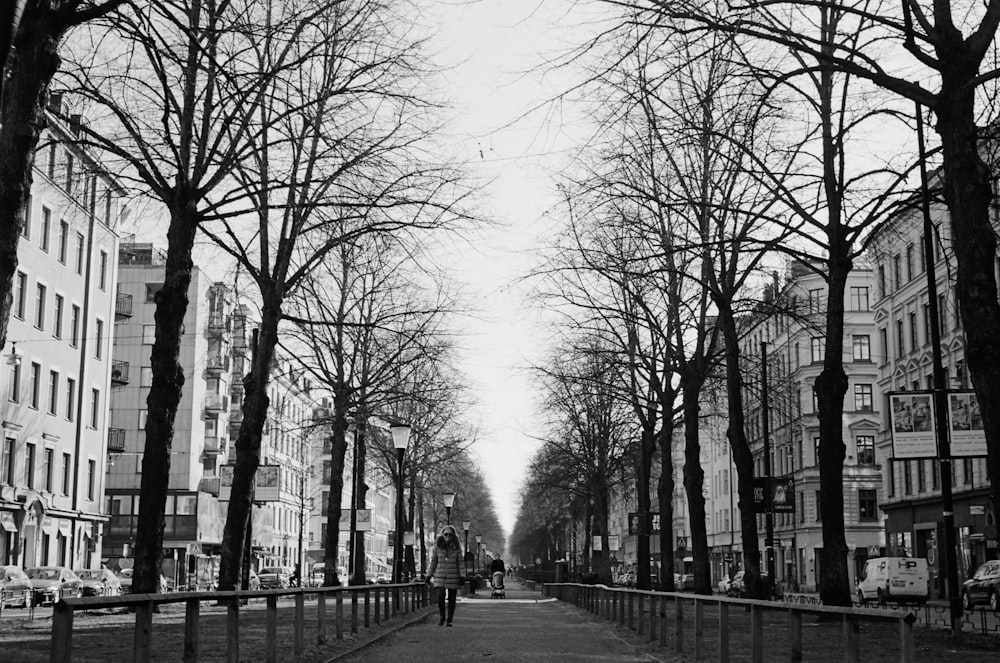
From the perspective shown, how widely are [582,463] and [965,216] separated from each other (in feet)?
135

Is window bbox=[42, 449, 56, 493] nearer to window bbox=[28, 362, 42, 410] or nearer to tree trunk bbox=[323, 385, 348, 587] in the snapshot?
window bbox=[28, 362, 42, 410]

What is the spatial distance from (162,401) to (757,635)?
12.5m

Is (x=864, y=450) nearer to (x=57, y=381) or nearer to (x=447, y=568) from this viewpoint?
(x=57, y=381)

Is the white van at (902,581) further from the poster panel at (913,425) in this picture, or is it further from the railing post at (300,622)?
the railing post at (300,622)

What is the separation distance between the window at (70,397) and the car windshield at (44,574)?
42.8 ft

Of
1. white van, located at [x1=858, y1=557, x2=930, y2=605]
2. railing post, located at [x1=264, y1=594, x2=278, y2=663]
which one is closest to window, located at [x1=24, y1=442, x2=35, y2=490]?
white van, located at [x1=858, y1=557, x2=930, y2=605]

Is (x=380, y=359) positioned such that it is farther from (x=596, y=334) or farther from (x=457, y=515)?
(x=457, y=515)

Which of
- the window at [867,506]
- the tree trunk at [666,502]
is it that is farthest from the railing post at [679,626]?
the window at [867,506]

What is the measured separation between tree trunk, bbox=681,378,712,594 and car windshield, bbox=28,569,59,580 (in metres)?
22.4

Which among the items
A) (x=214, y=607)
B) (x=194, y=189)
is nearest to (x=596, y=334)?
(x=194, y=189)

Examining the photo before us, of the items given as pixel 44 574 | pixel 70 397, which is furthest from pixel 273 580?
pixel 44 574

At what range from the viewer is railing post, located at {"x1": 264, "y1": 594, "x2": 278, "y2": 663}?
41.9 feet

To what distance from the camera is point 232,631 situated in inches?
450

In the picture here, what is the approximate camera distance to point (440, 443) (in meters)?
63.3
